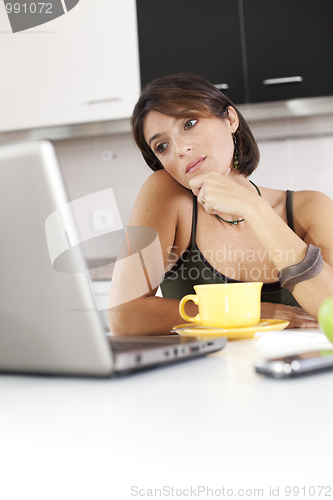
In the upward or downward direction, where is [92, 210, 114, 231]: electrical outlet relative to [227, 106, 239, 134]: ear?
downward

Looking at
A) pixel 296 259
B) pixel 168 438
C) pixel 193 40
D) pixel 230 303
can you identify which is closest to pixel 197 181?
pixel 296 259

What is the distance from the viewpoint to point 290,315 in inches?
39.6

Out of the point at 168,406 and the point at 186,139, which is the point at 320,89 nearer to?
the point at 186,139

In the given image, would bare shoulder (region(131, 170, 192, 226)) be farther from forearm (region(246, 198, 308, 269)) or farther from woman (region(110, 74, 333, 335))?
forearm (region(246, 198, 308, 269))

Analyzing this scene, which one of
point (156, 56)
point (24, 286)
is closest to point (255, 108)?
point (156, 56)

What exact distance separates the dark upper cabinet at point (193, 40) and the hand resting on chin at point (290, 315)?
136cm

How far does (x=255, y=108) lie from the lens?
2207mm

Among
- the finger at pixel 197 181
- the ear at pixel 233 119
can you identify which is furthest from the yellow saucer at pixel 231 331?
the ear at pixel 233 119

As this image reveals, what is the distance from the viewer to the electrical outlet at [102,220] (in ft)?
8.90

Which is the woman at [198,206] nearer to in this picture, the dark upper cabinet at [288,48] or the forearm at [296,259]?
the forearm at [296,259]

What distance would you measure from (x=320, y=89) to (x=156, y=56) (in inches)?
30.7

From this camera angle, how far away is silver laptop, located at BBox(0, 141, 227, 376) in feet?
1.26

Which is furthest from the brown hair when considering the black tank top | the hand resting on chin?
the hand resting on chin

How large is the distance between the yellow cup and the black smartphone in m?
0.28
